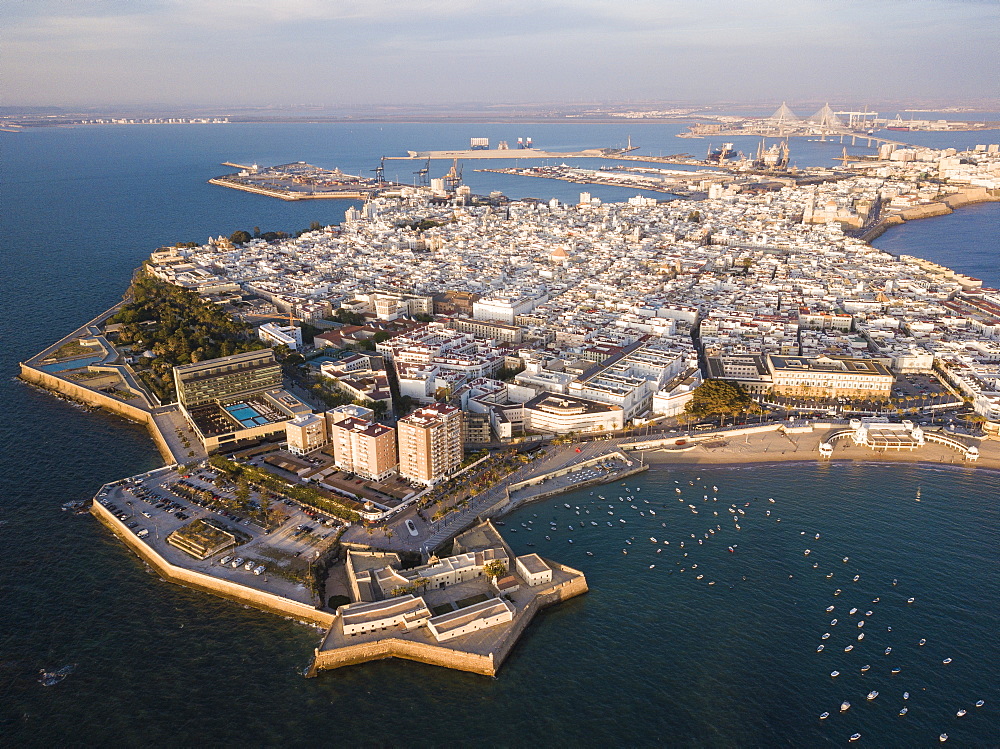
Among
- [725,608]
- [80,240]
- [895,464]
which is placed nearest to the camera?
[725,608]

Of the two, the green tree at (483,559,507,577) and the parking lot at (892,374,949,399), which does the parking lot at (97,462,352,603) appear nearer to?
the green tree at (483,559,507,577)

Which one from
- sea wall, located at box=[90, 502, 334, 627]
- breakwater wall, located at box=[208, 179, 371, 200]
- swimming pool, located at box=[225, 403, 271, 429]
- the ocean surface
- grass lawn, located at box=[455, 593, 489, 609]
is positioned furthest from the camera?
breakwater wall, located at box=[208, 179, 371, 200]

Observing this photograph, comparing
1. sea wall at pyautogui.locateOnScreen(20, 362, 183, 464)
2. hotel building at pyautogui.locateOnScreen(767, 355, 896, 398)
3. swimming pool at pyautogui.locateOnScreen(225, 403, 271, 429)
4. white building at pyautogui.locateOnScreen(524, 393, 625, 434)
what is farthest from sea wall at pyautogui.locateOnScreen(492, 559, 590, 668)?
hotel building at pyautogui.locateOnScreen(767, 355, 896, 398)

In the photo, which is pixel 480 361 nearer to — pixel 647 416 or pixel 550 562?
pixel 647 416

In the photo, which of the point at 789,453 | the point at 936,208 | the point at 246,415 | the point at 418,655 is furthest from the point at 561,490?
the point at 936,208

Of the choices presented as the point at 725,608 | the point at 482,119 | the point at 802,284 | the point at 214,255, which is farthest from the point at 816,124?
the point at 725,608

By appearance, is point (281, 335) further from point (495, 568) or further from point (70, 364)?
point (495, 568)
